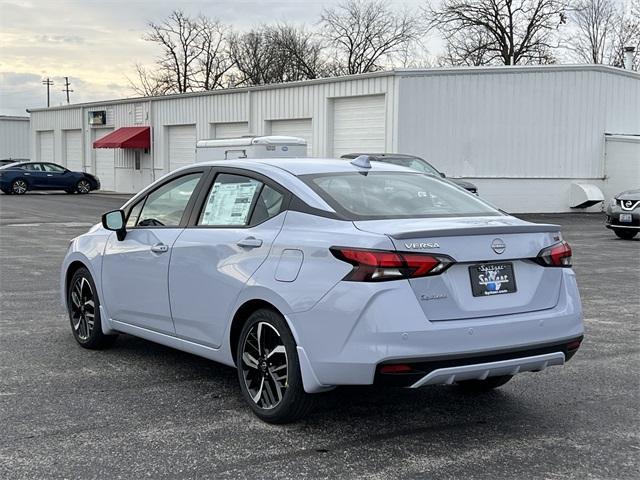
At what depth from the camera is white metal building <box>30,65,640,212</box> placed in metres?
25.2

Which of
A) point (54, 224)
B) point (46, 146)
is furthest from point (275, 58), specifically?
point (54, 224)

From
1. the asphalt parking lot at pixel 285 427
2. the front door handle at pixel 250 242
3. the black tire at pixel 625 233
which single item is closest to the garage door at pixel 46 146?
the black tire at pixel 625 233

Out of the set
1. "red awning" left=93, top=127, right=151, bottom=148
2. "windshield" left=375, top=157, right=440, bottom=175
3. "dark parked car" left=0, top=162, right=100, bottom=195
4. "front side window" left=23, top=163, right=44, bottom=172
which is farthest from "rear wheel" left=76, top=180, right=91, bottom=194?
"windshield" left=375, top=157, right=440, bottom=175

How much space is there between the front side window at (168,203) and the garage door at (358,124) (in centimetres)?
1975

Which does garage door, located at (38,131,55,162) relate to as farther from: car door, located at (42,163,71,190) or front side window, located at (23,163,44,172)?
car door, located at (42,163,71,190)

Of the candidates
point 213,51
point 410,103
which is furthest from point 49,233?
point 213,51

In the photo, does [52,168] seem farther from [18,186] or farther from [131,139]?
[131,139]

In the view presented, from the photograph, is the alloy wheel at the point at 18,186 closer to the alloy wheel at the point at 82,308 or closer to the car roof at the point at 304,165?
the alloy wheel at the point at 82,308

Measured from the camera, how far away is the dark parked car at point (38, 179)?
117 feet

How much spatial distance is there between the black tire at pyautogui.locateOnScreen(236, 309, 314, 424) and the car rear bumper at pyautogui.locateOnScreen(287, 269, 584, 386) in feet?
0.52

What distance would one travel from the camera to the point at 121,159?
40500 mm


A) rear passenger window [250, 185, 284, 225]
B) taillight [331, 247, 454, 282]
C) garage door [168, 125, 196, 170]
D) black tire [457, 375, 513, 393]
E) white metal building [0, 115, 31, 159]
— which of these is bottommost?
black tire [457, 375, 513, 393]

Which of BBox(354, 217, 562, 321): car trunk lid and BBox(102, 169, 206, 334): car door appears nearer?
BBox(354, 217, 562, 321): car trunk lid

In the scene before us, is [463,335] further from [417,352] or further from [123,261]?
[123,261]
